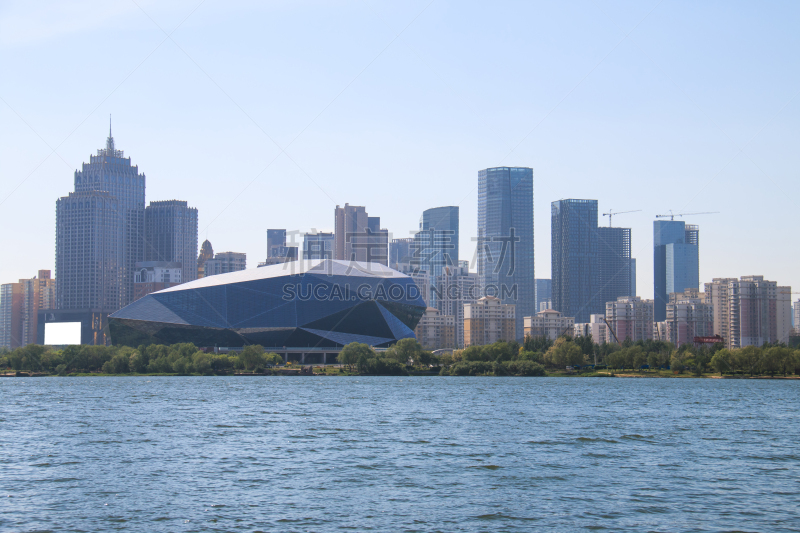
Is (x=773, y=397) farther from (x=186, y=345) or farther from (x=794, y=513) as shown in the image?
(x=186, y=345)

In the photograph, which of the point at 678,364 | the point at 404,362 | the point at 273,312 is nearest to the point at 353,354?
the point at 404,362

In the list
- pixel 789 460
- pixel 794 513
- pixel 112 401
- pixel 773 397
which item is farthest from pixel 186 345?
pixel 794 513

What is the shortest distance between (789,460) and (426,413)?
26462 mm

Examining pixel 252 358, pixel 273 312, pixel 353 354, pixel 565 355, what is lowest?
pixel 252 358

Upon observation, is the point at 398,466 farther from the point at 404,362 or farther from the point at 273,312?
the point at 273,312

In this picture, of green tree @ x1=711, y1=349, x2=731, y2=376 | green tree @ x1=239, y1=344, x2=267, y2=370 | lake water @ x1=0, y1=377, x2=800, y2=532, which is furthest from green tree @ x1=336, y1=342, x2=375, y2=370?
lake water @ x1=0, y1=377, x2=800, y2=532

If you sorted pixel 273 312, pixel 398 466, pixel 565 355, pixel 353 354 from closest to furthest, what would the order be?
pixel 398 466
pixel 353 354
pixel 565 355
pixel 273 312

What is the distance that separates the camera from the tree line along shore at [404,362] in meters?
124

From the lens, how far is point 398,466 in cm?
3619

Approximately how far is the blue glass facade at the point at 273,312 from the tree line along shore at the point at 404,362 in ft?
71.0

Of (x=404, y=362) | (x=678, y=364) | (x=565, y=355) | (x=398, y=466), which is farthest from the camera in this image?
(x=565, y=355)

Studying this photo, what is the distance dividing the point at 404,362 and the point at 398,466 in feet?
299

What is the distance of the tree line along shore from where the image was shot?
4865 inches

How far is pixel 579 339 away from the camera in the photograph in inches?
5650
